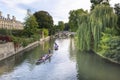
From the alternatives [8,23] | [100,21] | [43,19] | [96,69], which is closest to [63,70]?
[96,69]

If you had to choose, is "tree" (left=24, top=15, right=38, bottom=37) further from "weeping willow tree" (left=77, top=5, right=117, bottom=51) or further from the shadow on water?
the shadow on water

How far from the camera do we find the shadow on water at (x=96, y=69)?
22016mm

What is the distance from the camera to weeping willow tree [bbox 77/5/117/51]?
33000mm

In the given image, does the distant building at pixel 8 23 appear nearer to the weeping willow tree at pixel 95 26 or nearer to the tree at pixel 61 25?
the tree at pixel 61 25

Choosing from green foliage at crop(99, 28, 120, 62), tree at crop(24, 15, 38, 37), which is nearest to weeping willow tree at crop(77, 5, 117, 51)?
green foliage at crop(99, 28, 120, 62)

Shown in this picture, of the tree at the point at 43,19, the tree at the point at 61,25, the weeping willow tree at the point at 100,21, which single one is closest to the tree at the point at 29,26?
the tree at the point at 43,19

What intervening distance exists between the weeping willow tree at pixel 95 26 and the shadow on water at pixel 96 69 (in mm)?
2178

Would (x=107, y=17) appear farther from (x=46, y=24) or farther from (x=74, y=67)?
(x=46, y=24)

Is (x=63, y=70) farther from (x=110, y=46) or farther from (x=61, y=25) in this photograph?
(x=61, y=25)

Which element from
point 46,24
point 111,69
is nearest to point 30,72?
point 111,69

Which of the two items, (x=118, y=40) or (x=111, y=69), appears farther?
(x=118, y=40)

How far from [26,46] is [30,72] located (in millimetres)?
23055

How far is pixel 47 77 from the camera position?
73.1 ft

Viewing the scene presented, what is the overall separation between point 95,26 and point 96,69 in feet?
29.7
